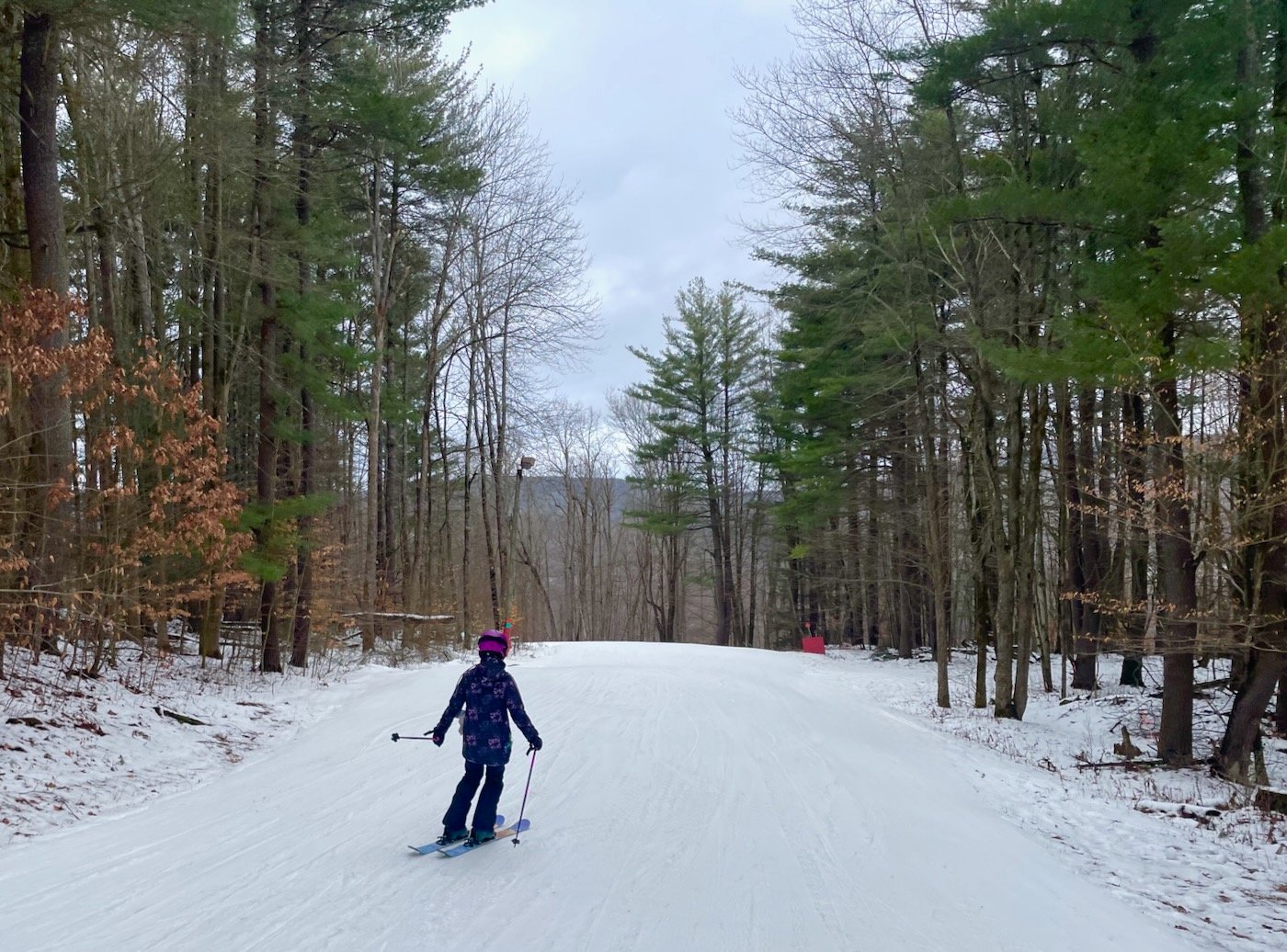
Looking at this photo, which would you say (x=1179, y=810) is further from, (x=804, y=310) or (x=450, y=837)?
(x=804, y=310)

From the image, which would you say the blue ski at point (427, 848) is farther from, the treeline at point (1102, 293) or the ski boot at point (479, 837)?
the treeline at point (1102, 293)

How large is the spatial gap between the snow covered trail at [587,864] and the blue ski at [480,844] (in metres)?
0.10

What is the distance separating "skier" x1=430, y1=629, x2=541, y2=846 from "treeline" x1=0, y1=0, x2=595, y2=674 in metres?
4.24

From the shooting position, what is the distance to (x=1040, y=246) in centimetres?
1416

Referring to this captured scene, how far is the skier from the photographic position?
6215 millimetres

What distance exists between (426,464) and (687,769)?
62.3 feet

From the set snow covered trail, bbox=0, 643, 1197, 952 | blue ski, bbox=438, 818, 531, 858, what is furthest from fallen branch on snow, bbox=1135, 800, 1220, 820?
blue ski, bbox=438, 818, 531, 858

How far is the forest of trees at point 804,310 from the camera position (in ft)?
31.3

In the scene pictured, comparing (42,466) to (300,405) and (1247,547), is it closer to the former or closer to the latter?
(300,405)

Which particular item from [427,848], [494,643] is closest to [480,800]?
[427,848]

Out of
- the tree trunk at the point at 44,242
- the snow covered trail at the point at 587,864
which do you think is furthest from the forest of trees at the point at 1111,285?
the tree trunk at the point at 44,242

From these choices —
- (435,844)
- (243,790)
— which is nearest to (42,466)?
(243,790)

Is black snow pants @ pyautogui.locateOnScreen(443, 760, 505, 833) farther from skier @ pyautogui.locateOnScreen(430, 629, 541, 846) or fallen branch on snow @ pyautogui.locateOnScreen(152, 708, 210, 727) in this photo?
fallen branch on snow @ pyautogui.locateOnScreen(152, 708, 210, 727)

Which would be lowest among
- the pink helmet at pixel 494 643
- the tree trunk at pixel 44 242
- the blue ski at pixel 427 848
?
the blue ski at pixel 427 848
